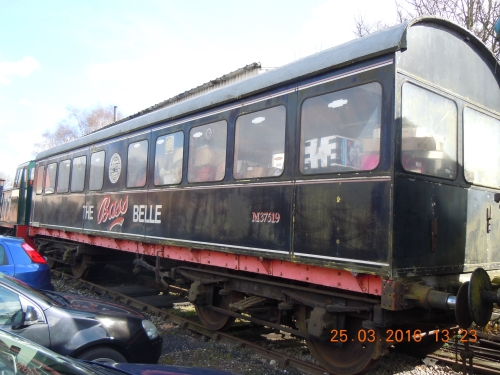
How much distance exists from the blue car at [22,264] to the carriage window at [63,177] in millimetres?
3991

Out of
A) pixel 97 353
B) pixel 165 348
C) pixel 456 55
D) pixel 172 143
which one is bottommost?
pixel 165 348

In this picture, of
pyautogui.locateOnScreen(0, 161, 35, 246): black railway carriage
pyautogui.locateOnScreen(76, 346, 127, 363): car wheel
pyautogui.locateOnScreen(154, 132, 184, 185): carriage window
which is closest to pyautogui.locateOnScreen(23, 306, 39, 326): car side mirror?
pyautogui.locateOnScreen(76, 346, 127, 363): car wheel

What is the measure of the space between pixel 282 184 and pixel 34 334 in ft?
9.41

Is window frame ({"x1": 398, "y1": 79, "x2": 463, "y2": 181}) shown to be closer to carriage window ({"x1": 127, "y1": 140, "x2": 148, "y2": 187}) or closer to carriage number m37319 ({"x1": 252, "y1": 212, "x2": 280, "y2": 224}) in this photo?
carriage number m37319 ({"x1": 252, "y1": 212, "x2": 280, "y2": 224})

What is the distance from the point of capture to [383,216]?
3.99 m

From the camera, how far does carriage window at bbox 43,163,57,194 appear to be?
12.2 metres

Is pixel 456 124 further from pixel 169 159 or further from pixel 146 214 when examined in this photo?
pixel 146 214

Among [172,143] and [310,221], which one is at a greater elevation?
[172,143]

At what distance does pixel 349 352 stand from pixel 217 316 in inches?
94.5

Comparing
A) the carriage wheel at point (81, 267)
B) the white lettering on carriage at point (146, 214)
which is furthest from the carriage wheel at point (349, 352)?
the carriage wheel at point (81, 267)

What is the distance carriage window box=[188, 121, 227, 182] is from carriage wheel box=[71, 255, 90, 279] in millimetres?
5398

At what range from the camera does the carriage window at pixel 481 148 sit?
494cm

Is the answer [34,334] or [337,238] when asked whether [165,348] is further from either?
[337,238]

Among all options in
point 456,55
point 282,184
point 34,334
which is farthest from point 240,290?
point 456,55
